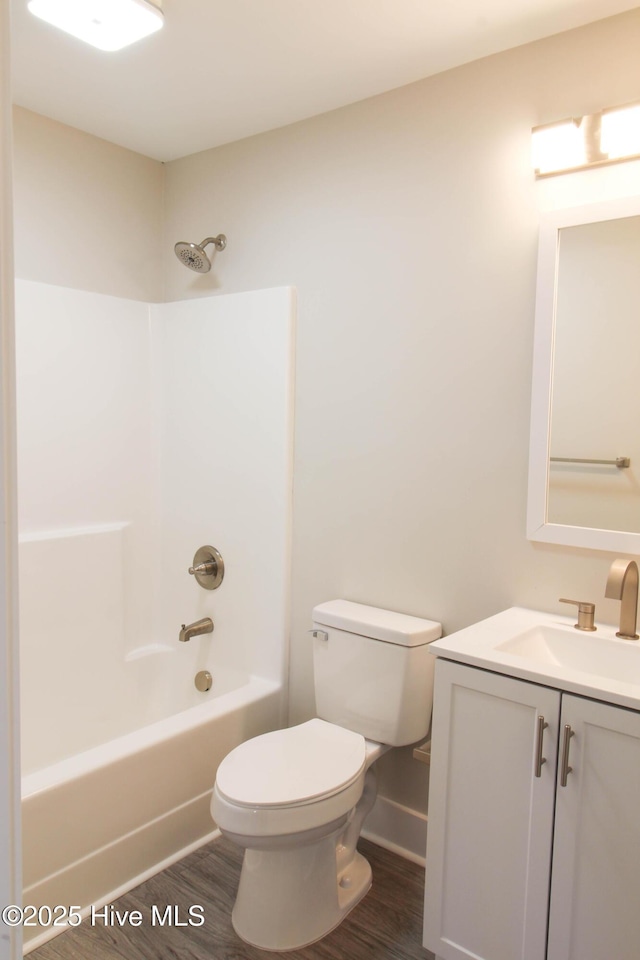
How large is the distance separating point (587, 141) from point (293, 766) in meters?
1.87

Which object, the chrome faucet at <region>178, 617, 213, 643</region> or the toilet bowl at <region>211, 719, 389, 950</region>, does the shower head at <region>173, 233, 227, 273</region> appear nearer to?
the chrome faucet at <region>178, 617, 213, 643</region>

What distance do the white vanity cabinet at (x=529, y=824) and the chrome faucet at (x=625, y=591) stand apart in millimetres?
321

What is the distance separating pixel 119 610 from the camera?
2.79 meters

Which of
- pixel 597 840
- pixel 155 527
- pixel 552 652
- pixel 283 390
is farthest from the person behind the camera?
pixel 155 527

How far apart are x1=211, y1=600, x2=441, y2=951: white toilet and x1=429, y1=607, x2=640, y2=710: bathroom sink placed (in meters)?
0.34

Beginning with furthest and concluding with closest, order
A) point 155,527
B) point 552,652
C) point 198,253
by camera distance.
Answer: point 155,527
point 198,253
point 552,652

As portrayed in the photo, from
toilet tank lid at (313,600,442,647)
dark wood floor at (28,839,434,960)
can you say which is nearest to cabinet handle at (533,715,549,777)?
toilet tank lid at (313,600,442,647)

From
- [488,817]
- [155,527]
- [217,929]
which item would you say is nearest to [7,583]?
[488,817]

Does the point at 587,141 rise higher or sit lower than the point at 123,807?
higher

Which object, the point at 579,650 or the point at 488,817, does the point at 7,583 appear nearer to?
the point at 488,817

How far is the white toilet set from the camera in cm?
175

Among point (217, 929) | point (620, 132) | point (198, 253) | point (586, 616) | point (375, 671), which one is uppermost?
point (620, 132)

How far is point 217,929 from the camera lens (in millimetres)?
1883

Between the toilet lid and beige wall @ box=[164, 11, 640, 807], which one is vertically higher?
beige wall @ box=[164, 11, 640, 807]
